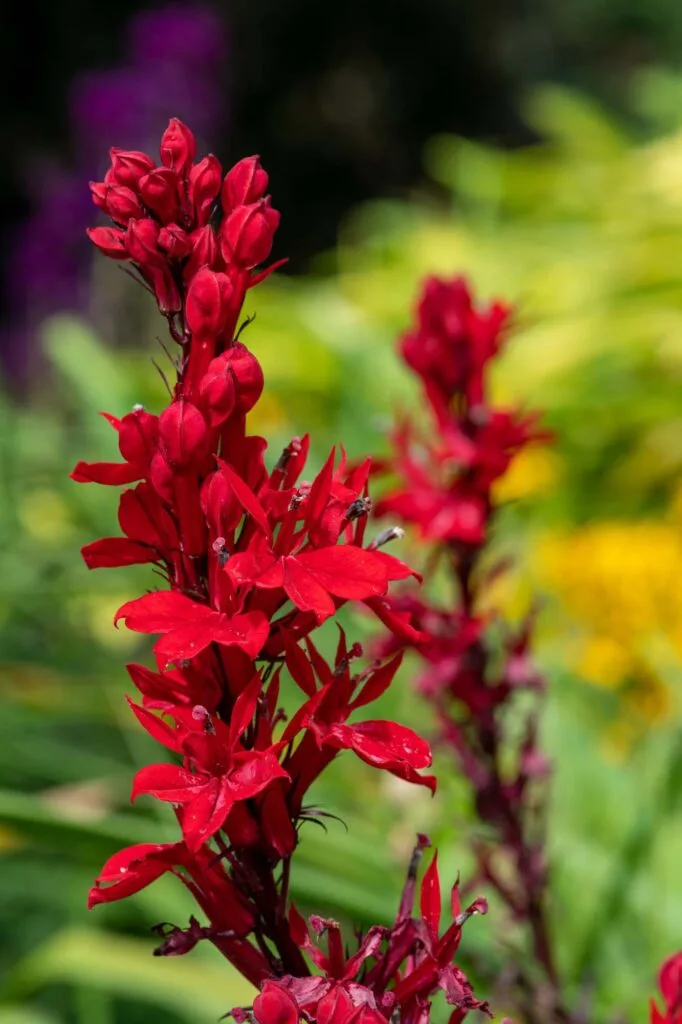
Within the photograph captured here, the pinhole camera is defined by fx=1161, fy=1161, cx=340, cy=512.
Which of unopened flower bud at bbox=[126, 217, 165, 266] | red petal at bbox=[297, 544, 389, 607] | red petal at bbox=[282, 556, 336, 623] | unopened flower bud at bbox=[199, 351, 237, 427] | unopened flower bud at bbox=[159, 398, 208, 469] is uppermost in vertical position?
unopened flower bud at bbox=[126, 217, 165, 266]

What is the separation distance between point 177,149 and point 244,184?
3 centimetres

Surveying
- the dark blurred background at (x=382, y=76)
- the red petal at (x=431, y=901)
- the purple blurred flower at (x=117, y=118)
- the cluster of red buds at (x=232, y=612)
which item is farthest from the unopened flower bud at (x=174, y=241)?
the dark blurred background at (x=382, y=76)

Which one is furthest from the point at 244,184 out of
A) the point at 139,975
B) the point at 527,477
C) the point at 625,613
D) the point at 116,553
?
the point at 527,477

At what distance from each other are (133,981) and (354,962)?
61 cm

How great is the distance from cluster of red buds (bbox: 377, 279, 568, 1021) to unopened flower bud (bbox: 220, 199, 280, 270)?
306mm

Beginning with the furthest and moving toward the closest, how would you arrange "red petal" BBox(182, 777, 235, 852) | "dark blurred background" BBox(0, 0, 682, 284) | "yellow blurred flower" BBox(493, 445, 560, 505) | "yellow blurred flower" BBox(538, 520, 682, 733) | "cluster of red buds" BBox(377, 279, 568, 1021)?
"dark blurred background" BBox(0, 0, 682, 284) < "yellow blurred flower" BBox(493, 445, 560, 505) < "yellow blurred flower" BBox(538, 520, 682, 733) < "cluster of red buds" BBox(377, 279, 568, 1021) < "red petal" BBox(182, 777, 235, 852)

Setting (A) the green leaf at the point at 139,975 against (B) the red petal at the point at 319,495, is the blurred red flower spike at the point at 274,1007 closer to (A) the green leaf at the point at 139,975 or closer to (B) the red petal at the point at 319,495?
(B) the red petal at the point at 319,495

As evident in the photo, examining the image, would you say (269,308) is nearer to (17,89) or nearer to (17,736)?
(17,736)

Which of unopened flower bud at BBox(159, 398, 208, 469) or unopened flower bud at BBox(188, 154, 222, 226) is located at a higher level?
unopened flower bud at BBox(188, 154, 222, 226)

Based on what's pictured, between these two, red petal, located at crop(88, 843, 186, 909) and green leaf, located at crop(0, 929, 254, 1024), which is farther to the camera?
green leaf, located at crop(0, 929, 254, 1024)

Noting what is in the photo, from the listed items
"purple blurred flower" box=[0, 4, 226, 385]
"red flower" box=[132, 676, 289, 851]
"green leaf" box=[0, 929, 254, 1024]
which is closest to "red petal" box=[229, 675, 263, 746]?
"red flower" box=[132, 676, 289, 851]

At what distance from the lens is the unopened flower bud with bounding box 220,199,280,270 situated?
405 mm

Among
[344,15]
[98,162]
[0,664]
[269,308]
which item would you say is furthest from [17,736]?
[344,15]

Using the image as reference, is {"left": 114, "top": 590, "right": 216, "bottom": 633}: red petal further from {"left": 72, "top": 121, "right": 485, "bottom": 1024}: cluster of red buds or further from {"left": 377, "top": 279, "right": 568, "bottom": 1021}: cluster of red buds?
{"left": 377, "top": 279, "right": 568, "bottom": 1021}: cluster of red buds
